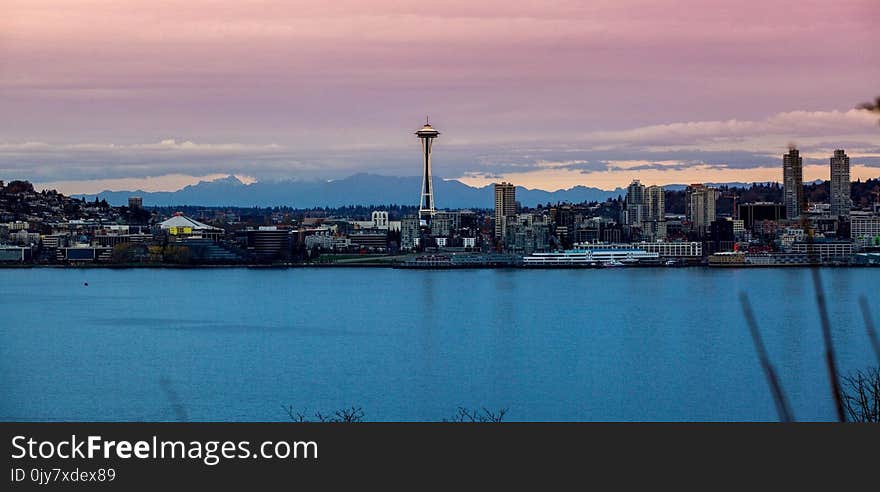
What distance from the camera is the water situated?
7047 mm

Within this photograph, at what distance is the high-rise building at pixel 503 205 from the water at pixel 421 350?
45.3 ft

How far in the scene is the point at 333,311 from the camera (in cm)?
1424

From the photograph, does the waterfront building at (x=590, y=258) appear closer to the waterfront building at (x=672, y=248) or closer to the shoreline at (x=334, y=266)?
the shoreline at (x=334, y=266)

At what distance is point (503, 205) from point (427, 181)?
4252 mm

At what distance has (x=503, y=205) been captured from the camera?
33594 millimetres

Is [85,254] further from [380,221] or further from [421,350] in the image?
[421,350]

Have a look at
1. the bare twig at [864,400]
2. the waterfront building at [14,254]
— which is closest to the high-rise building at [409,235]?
the waterfront building at [14,254]

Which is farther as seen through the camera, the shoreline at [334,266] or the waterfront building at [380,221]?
the waterfront building at [380,221]

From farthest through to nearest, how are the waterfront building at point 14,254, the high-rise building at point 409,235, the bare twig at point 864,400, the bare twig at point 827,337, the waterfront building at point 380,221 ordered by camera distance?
the waterfront building at point 380,221 < the high-rise building at point 409,235 < the waterfront building at point 14,254 < the bare twig at point 864,400 < the bare twig at point 827,337

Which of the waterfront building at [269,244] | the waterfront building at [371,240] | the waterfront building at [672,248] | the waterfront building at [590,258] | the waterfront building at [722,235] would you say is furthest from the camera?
the waterfront building at [371,240]

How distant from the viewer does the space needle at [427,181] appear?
36.1 m

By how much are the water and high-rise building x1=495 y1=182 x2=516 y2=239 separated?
13.8 meters
